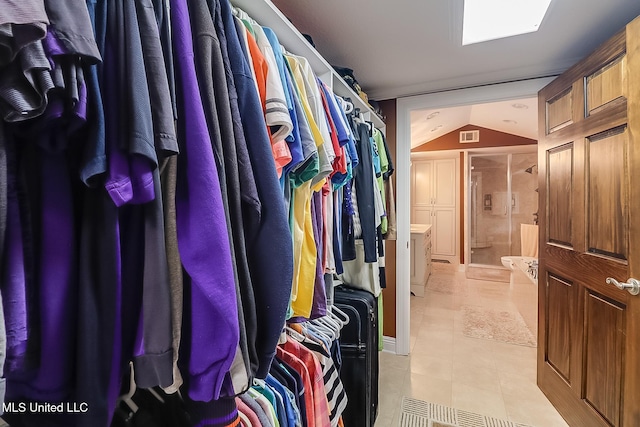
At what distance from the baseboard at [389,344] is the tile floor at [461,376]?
54mm

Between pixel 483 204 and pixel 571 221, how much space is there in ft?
15.5

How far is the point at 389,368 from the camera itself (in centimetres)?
229

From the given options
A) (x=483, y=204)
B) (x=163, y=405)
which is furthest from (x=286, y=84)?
(x=483, y=204)

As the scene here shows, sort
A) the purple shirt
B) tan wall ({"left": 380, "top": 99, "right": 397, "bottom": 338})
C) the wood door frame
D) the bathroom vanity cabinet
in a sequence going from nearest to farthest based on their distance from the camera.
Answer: the purple shirt
the wood door frame
tan wall ({"left": 380, "top": 99, "right": 397, "bottom": 338})
the bathroom vanity cabinet

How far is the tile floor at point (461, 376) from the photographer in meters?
1.82

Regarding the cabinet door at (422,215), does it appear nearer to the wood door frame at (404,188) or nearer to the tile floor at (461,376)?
the tile floor at (461,376)

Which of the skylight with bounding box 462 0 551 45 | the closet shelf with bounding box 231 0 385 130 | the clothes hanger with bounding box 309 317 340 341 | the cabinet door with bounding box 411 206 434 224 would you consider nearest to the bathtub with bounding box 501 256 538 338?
the cabinet door with bounding box 411 206 434 224

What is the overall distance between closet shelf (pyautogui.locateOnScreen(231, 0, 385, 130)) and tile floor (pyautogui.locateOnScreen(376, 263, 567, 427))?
6.27 feet

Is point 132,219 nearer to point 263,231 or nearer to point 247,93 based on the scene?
point 263,231

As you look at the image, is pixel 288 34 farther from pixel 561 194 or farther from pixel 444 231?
pixel 444 231

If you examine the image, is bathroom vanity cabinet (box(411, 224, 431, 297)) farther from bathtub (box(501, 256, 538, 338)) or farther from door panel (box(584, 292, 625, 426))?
door panel (box(584, 292, 625, 426))

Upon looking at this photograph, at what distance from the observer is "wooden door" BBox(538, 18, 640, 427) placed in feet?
4.28

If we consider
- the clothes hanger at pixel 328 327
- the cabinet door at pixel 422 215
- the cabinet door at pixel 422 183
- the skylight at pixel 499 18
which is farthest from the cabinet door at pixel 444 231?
the clothes hanger at pixel 328 327

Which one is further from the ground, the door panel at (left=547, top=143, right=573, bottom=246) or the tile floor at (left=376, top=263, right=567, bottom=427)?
the door panel at (left=547, top=143, right=573, bottom=246)
